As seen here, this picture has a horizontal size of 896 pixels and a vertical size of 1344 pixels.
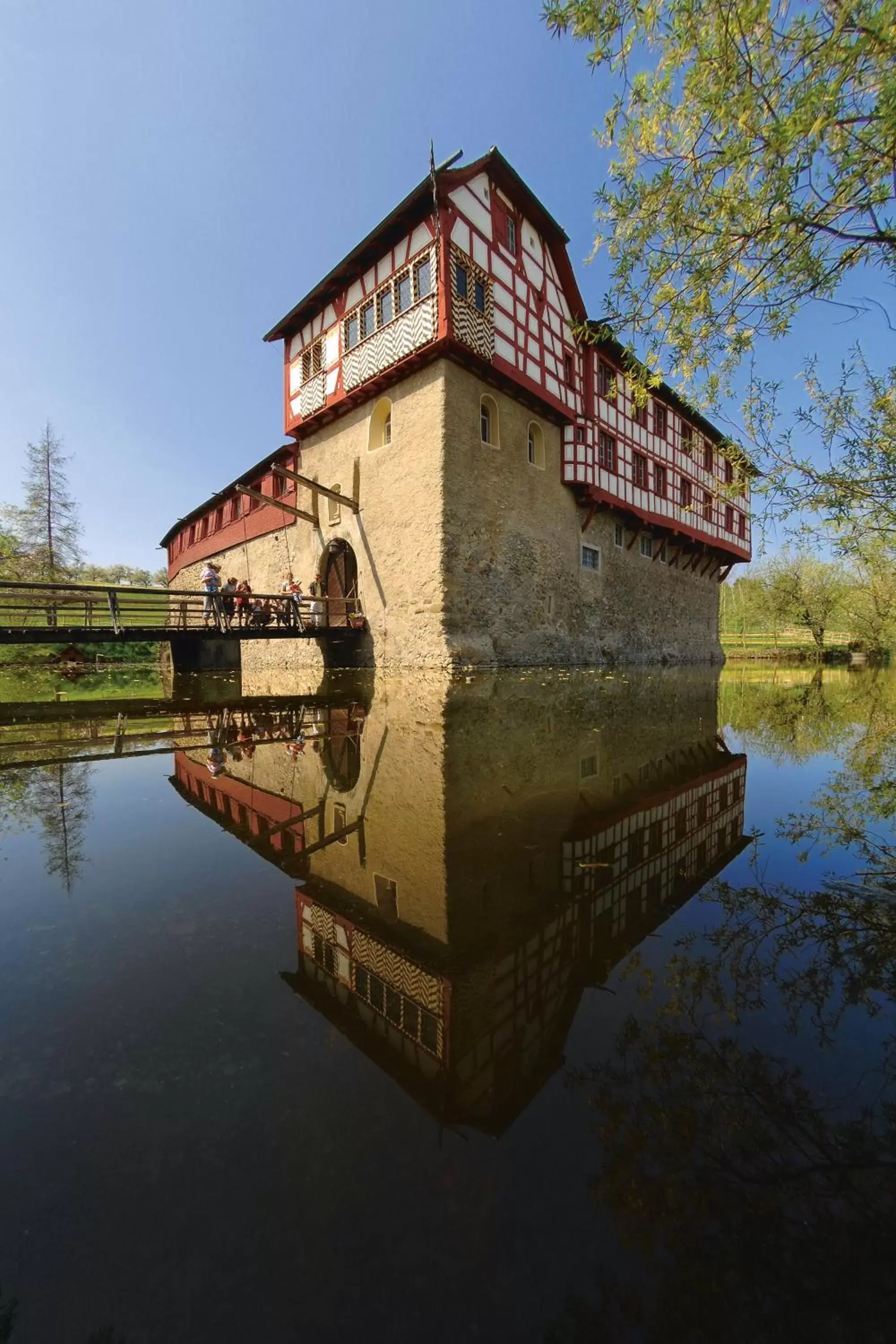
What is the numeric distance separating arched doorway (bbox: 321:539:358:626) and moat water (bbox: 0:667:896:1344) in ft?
43.0

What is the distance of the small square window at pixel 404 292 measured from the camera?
41.2ft

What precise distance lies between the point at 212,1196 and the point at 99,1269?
197 mm

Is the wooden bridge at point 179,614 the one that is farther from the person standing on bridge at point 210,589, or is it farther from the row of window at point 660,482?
the row of window at point 660,482

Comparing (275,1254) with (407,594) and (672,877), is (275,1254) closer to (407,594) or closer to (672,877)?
(672,877)

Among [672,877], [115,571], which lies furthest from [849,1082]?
[115,571]

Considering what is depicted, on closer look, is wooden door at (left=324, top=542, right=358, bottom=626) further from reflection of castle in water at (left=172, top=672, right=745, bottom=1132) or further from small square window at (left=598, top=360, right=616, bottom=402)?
reflection of castle in water at (left=172, top=672, right=745, bottom=1132)

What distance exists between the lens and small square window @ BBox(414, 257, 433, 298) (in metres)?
12.1

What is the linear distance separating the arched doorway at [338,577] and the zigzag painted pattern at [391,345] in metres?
4.55

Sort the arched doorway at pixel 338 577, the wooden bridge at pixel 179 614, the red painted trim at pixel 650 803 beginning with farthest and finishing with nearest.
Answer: the arched doorway at pixel 338 577, the wooden bridge at pixel 179 614, the red painted trim at pixel 650 803

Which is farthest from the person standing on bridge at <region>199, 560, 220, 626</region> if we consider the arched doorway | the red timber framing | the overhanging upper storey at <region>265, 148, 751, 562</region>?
the overhanging upper storey at <region>265, 148, 751, 562</region>

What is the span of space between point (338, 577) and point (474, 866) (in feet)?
49.2

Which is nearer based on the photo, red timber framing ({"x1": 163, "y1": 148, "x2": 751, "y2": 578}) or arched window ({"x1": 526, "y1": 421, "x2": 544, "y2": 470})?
red timber framing ({"x1": 163, "y1": 148, "x2": 751, "y2": 578})

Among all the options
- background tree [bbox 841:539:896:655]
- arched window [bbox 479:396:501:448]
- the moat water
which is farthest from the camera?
background tree [bbox 841:539:896:655]

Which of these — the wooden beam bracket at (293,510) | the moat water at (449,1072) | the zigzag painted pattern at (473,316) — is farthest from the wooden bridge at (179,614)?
the moat water at (449,1072)
